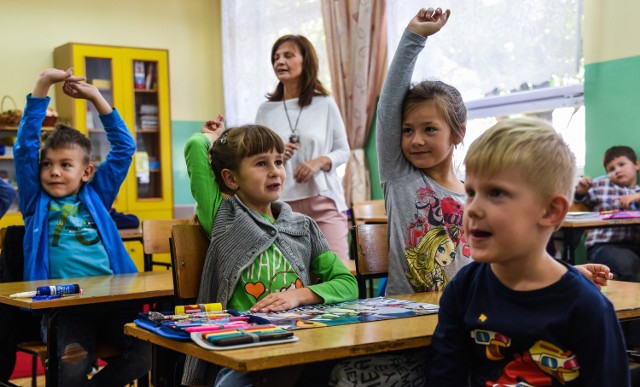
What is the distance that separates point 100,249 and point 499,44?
3.12 meters

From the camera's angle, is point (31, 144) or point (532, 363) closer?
point (532, 363)

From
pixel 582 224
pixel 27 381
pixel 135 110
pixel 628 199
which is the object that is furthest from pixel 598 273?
pixel 135 110

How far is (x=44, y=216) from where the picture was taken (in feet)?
9.75

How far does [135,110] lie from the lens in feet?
25.0

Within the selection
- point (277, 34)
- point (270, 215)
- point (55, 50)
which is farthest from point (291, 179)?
point (55, 50)

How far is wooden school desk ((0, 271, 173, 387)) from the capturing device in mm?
2221

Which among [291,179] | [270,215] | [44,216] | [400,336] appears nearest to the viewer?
[400,336]

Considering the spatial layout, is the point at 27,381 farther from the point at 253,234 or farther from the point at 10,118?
the point at 10,118

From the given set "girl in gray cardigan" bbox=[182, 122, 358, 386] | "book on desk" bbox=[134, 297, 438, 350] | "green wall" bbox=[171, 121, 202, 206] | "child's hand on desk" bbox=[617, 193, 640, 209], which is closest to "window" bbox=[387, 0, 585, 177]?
"child's hand on desk" bbox=[617, 193, 640, 209]

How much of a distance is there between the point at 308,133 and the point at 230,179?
63.0 inches

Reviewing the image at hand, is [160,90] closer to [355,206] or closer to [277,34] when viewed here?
[277,34]

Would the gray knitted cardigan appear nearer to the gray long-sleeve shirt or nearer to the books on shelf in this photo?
the gray long-sleeve shirt

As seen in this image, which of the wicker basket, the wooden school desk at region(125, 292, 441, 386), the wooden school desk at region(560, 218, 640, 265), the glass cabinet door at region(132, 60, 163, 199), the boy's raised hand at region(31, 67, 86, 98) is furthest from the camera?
the glass cabinet door at region(132, 60, 163, 199)

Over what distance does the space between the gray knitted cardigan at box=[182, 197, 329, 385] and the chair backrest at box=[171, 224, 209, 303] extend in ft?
0.12
